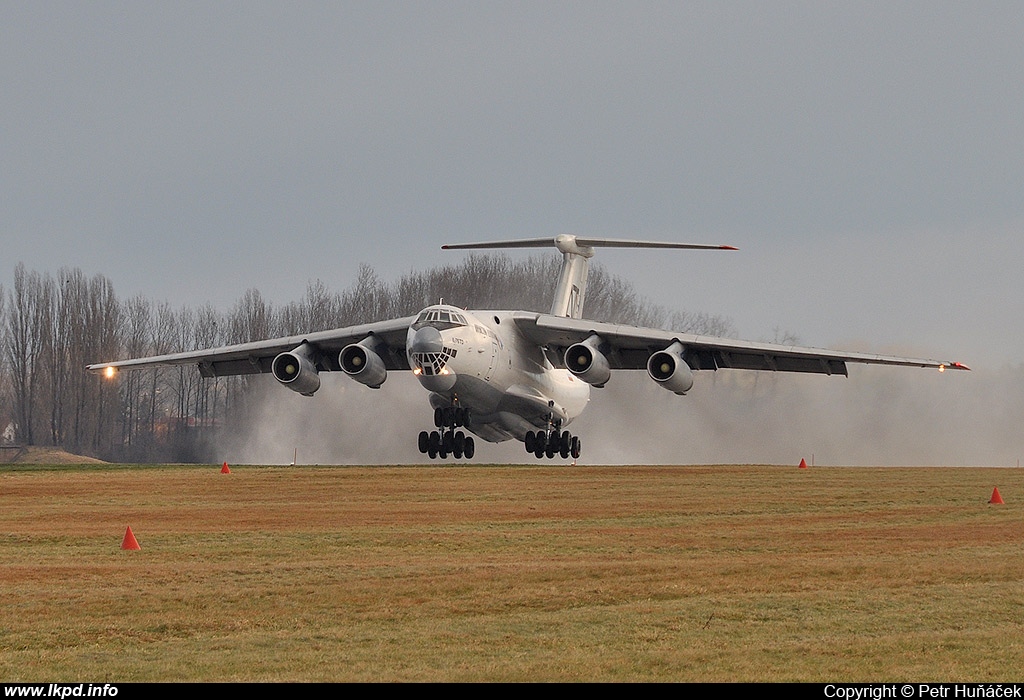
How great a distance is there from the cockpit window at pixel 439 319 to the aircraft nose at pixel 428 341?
0.82 ft

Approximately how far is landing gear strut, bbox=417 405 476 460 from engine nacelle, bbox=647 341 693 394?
506cm

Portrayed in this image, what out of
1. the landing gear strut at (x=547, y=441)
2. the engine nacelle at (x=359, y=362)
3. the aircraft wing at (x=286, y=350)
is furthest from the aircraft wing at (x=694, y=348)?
the engine nacelle at (x=359, y=362)

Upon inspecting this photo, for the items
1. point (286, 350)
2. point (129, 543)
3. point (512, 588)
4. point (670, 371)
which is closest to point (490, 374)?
point (670, 371)

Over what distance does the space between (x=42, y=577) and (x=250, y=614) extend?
2.82 meters

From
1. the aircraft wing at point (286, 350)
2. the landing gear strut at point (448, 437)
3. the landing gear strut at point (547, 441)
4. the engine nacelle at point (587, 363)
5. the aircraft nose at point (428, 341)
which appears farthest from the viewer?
the landing gear strut at point (547, 441)

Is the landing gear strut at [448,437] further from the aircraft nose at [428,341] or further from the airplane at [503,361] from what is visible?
the aircraft nose at [428,341]

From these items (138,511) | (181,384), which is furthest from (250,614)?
(181,384)

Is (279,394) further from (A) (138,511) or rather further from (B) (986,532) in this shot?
(B) (986,532)

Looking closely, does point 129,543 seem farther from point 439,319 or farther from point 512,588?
point 439,319

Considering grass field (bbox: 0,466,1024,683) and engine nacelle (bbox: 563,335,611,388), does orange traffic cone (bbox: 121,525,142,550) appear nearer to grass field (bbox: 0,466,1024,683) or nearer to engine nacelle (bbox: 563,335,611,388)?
grass field (bbox: 0,466,1024,683)

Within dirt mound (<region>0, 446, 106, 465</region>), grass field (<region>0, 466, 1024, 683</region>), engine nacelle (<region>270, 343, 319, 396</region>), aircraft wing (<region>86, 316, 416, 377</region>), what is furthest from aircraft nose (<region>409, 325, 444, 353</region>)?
dirt mound (<region>0, 446, 106, 465</region>)

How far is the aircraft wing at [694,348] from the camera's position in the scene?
96.3ft

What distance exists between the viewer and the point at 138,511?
17.0 meters

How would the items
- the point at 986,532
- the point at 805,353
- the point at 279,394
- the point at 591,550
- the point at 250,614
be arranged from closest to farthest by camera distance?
the point at 250,614, the point at 591,550, the point at 986,532, the point at 805,353, the point at 279,394
